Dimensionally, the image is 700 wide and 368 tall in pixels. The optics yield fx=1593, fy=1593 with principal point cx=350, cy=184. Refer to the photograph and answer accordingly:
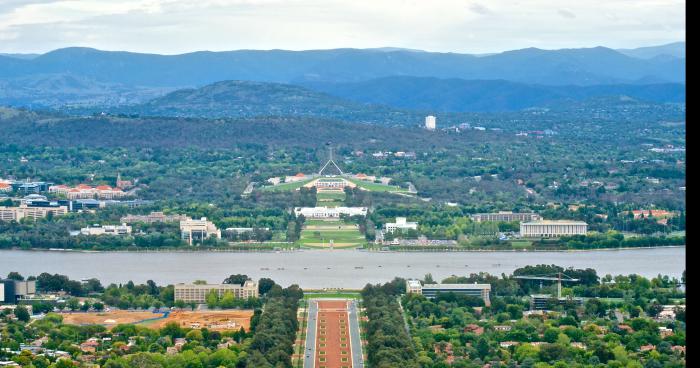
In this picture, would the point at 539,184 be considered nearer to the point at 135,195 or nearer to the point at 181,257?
the point at 135,195

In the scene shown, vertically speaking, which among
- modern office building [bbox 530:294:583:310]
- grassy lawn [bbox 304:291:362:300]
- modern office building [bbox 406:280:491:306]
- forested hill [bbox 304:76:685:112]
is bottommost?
modern office building [bbox 530:294:583:310]

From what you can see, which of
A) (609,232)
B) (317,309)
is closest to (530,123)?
(609,232)

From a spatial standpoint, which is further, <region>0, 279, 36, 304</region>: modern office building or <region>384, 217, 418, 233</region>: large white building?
<region>384, 217, 418, 233</region>: large white building

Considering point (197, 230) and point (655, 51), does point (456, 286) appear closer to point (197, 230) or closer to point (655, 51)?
point (197, 230)

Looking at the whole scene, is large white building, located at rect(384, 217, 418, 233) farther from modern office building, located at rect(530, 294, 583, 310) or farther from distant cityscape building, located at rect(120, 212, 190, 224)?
modern office building, located at rect(530, 294, 583, 310)

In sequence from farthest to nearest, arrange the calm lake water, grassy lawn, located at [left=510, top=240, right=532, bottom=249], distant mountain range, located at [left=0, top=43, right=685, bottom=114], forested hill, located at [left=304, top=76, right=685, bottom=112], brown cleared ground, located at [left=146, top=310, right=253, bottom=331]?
distant mountain range, located at [left=0, top=43, right=685, bottom=114], forested hill, located at [left=304, top=76, right=685, bottom=112], grassy lawn, located at [left=510, top=240, right=532, bottom=249], the calm lake water, brown cleared ground, located at [left=146, top=310, right=253, bottom=331]

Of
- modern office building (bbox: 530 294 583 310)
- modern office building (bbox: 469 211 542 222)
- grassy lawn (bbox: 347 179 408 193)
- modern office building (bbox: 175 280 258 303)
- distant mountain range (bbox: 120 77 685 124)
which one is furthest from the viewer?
distant mountain range (bbox: 120 77 685 124)

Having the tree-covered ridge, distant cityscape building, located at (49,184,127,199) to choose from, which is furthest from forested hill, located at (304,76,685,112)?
the tree-covered ridge
